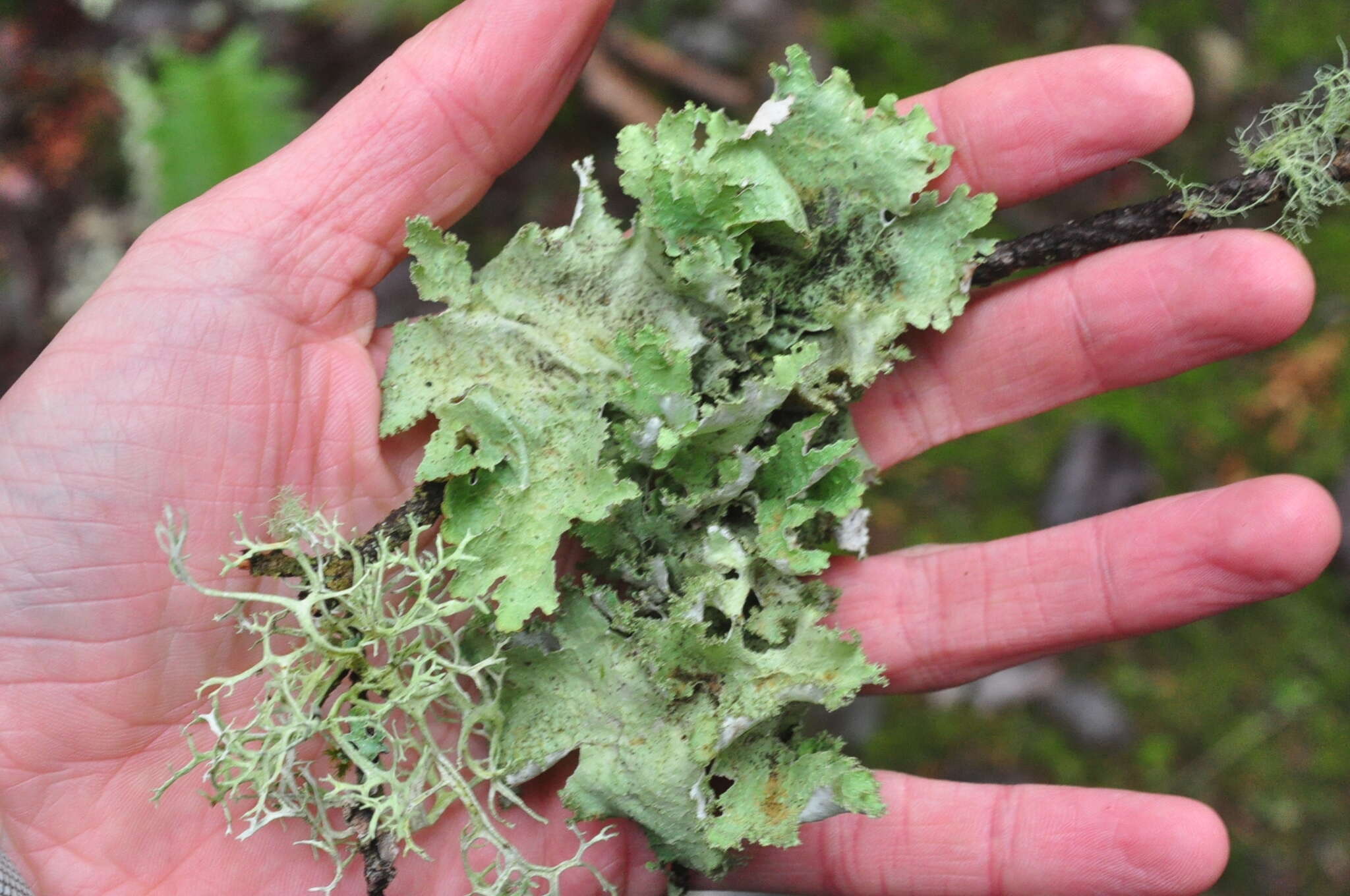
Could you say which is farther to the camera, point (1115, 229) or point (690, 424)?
point (1115, 229)

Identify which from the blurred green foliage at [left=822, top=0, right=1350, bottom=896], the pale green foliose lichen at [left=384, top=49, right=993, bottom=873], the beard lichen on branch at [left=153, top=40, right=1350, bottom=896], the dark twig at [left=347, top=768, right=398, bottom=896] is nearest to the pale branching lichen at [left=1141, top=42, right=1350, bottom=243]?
the beard lichen on branch at [left=153, top=40, right=1350, bottom=896]

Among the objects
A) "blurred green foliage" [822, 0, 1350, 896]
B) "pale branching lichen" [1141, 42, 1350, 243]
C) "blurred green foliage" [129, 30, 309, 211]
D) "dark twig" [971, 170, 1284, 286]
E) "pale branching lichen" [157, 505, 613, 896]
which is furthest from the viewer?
"blurred green foliage" [822, 0, 1350, 896]

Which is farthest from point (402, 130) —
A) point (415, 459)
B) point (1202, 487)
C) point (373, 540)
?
point (1202, 487)

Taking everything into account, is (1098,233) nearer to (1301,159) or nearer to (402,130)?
(1301,159)

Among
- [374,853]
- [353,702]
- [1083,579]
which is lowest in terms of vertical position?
[1083,579]

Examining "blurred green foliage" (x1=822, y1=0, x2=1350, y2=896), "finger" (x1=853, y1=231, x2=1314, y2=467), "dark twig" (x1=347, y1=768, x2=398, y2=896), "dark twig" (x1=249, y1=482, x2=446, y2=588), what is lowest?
"blurred green foliage" (x1=822, y1=0, x2=1350, y2=896)

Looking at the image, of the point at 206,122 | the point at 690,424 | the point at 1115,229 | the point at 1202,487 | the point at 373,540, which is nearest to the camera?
the point at 690,424

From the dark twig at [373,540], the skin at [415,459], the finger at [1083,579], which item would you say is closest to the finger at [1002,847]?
the skin at [415,459]

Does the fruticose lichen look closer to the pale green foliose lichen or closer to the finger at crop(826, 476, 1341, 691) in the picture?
the pale green foliose lichen
